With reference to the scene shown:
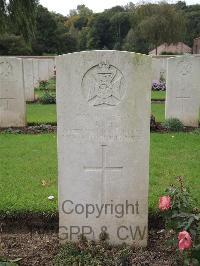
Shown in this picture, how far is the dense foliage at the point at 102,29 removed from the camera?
16422 mm

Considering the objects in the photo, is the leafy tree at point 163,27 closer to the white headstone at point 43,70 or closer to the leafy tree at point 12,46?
the leafy tree at point 12,46

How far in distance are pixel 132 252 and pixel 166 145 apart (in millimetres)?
4105

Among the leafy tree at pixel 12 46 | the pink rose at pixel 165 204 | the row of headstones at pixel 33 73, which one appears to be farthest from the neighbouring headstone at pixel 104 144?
the leafy tree at pixel 12 46

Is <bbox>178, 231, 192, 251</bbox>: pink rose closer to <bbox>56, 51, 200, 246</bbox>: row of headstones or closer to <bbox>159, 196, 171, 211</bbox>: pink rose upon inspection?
<bbox>159, 196, 171, 211</bbox>: pink rose

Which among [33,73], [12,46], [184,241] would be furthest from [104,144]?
[12,46]

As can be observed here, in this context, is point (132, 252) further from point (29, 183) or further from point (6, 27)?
point (6, 27)

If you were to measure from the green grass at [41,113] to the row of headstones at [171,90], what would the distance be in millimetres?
670

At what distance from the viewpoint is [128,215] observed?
12.4 feet

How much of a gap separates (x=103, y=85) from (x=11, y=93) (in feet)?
21.3

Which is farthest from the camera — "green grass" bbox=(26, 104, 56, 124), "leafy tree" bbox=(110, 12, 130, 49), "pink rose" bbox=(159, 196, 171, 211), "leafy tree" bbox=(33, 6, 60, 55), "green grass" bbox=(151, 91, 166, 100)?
"leafy tree" bbox=(110, 12, 130, 49)

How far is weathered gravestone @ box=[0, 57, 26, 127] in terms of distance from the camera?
378 inches

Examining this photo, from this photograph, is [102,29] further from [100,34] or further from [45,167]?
[45,167]

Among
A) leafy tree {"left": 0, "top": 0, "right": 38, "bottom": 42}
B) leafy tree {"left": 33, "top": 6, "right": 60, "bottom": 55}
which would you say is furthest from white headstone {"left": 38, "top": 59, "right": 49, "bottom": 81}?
leafy tree {"left": 33, "top": 6, "right": 60, "bottom": 55}

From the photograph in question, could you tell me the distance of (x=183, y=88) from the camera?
9586 mm
